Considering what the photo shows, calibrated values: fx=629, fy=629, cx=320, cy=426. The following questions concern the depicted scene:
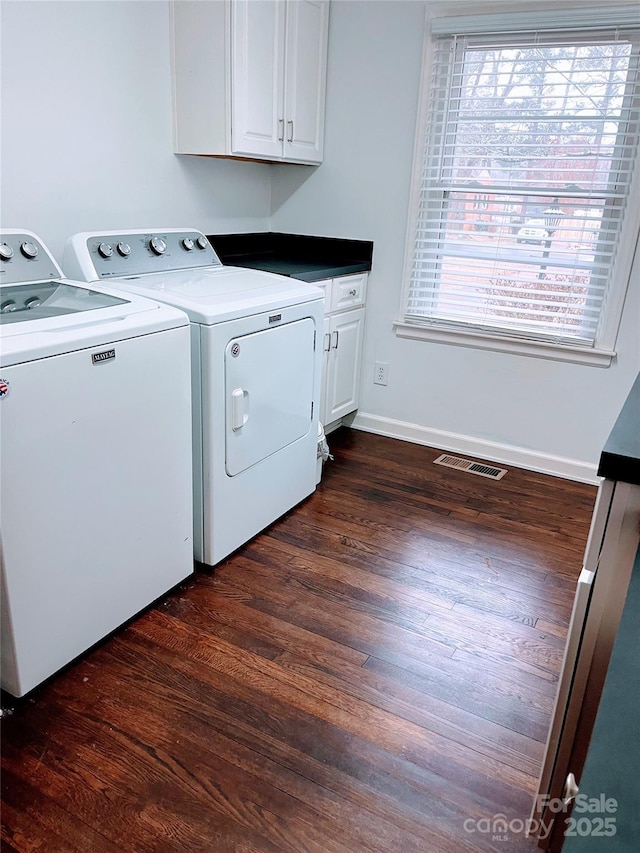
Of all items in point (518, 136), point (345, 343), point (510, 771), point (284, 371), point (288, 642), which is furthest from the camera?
point (345, 343)

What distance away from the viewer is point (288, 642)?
187 cm

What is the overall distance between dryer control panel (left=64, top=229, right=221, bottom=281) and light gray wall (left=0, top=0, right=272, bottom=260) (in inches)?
8.8

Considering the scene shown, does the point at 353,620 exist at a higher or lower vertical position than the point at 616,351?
lower

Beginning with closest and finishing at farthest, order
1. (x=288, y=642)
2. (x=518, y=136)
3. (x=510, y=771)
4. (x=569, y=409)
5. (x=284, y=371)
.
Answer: (x=510, y=771) < (x=288, y=642) < (x=284, y=371) < (x=518, y=136) < (x=569, y=409)

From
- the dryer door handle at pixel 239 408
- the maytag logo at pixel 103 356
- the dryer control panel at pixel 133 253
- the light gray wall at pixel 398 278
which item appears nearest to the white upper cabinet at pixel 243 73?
the light gray wall at pixel 398 278

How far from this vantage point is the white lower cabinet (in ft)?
10.0

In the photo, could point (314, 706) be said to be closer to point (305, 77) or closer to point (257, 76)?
point (257, 76)

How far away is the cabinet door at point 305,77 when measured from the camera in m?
2.87

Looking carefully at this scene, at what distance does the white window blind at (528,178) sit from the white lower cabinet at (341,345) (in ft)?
1.22

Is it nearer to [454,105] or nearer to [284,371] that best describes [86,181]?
[284,371]

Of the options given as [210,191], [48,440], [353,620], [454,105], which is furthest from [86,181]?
[353,620]

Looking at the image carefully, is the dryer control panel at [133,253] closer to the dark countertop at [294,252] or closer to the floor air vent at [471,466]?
the dark countertop at [294,252]

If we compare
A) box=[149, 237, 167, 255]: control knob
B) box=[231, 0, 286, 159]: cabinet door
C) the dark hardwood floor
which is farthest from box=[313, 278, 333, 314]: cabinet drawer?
the dark hardwood floor

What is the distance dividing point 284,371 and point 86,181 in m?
1.08
